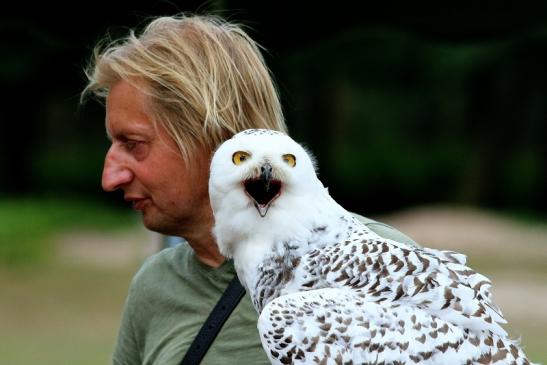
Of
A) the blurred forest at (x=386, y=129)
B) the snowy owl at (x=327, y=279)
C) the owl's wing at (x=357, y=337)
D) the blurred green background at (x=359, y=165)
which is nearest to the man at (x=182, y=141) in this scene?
the snowy owl at (x=327, y=279)

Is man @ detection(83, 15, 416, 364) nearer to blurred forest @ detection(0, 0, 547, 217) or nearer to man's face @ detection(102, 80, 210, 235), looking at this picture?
man's face @ detection(102, 80, 210, 235)

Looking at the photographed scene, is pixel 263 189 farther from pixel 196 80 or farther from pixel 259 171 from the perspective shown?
pixel 196 80

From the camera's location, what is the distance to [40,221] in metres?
13.3

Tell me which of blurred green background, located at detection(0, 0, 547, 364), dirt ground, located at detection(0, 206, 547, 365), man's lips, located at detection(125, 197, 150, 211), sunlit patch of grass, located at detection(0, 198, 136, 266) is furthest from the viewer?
sunlit patch of grass, located at detection(0, 198, 136, 266)

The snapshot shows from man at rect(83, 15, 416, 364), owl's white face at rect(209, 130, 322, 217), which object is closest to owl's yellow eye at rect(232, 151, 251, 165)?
owl's white face at rect(209, 130, 322, 217)

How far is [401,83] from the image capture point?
13.5 meters

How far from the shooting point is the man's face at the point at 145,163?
7.70 feet

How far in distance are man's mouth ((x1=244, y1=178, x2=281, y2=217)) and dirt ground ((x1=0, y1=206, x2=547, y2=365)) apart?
5325mm

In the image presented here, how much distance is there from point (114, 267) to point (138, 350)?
10.2 metres

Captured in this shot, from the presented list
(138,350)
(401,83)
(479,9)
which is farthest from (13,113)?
(138,350)

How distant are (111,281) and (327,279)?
10004 millimetres

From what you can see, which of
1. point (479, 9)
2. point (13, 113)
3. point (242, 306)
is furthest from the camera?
point (13, 113)

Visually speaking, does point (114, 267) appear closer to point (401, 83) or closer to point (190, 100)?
point (401, 83)

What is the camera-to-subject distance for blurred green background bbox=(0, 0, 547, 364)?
11.5m
